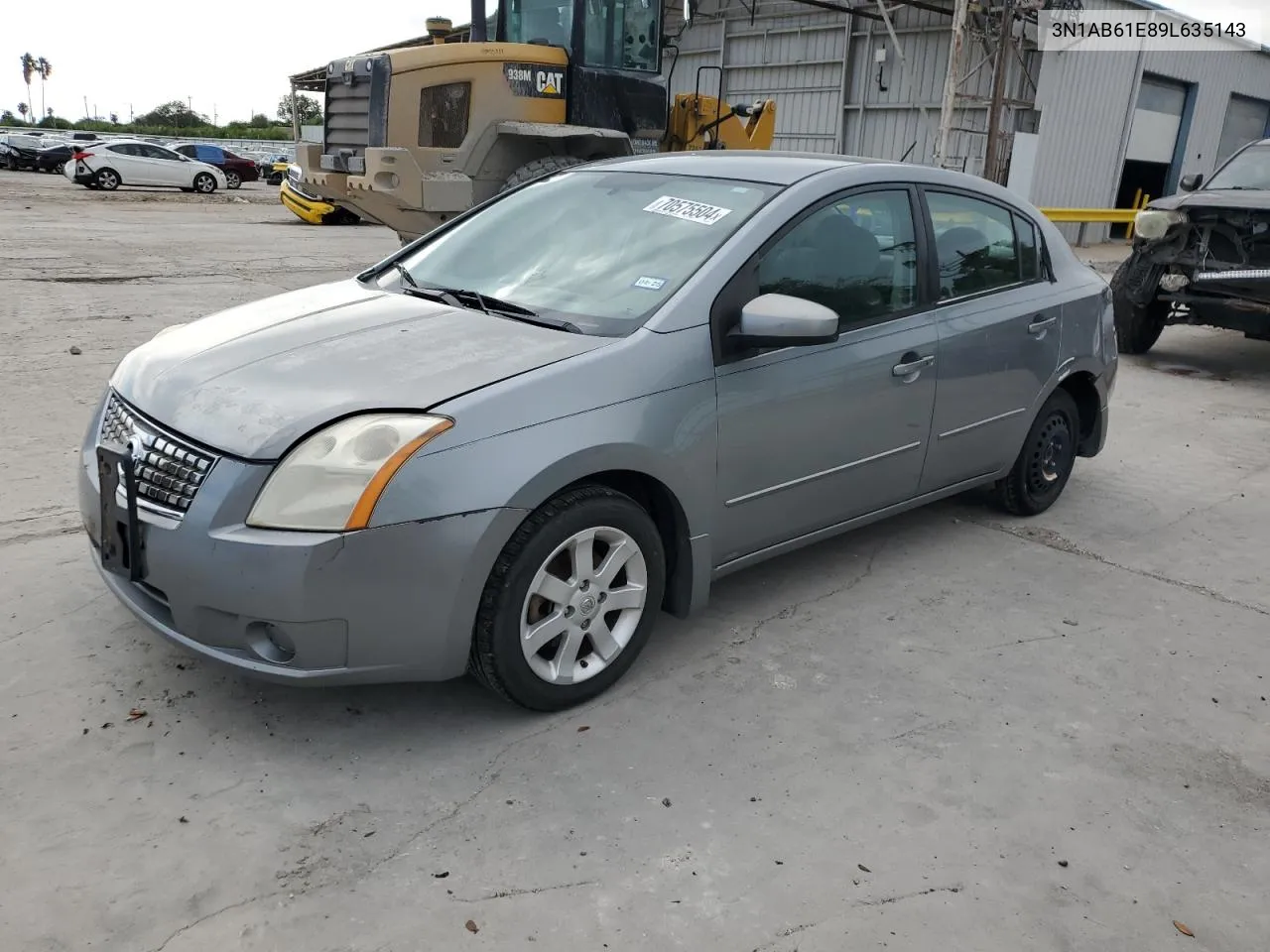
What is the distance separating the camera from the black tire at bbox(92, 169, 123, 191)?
2572cm

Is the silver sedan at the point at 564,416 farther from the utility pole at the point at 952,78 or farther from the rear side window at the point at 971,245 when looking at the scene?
the utility pole at the point at 952,78

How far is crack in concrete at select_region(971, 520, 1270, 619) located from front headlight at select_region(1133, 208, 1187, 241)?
15.2 ft

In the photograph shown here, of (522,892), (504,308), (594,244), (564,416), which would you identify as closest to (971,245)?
(594,244)

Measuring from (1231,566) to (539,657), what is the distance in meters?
3.20

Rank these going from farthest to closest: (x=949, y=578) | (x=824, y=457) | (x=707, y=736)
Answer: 1. (x=949, y=578)
2. (x=824, y=457)
3. (x=707, y=736)

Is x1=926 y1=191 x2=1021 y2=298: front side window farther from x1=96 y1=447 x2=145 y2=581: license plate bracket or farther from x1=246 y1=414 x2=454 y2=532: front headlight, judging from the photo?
x1=96 y1=447 x2=145 y2=581: license plate bracket

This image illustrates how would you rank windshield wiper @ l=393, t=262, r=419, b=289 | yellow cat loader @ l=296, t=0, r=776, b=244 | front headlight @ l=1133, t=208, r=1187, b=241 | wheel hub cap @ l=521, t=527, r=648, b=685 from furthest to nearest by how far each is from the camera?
yellow cat loader @ l=296, t=0, r=776, b=244 < front headlight @ l=1133, t=208, r=1187, b=241 < windshield wiper @ l=393, t=262, r=419, b=289 < wheel hub cap @ l=521, t=527, r=648, b=685

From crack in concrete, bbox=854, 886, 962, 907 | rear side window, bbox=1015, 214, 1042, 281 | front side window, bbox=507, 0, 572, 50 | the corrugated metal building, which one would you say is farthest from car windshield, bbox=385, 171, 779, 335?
the corrugated metal building

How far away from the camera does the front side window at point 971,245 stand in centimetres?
406

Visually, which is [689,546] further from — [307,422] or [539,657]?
[307,422]

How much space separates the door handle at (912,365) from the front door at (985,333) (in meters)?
0.09

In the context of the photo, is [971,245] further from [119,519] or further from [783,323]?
[119,519]

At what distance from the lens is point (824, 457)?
11.8 ft

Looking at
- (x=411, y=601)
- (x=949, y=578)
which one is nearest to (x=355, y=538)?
(x=411, y=601)
